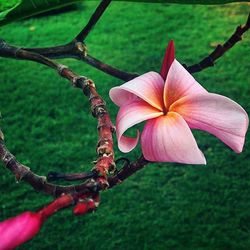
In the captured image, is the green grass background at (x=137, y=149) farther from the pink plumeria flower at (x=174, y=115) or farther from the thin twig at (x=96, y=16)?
the pink plumeria flower at (x=174, y=115)

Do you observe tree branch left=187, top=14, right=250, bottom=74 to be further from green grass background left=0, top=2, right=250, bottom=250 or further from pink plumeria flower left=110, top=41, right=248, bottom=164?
green grass background left=0, top=2, right=250, bottom=250

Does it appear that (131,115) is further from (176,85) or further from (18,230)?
(18,230)

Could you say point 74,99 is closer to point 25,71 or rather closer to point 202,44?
point 25,71

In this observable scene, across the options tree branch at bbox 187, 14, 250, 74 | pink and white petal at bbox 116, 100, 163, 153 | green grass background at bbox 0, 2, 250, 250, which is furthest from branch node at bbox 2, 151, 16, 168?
green grass background at bbox 0, 2, 250, 250

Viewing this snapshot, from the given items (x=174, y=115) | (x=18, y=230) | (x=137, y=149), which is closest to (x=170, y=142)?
(x=174, y=115)

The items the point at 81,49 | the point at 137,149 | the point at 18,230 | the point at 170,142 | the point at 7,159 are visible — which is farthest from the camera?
the point at 137,149

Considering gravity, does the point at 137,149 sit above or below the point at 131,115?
below

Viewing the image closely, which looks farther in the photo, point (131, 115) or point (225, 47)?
point (225, 47)

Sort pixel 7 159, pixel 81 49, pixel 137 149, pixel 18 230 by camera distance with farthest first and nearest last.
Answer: pixel 137 149, pixel 81 49, pixel 7 159, pixel 18 230
